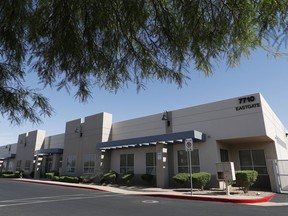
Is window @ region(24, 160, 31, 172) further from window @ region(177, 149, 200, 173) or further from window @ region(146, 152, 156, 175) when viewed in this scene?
window @ region(177, 149, 200, 173)

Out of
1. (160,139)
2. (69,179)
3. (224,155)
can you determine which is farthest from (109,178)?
(224,155)

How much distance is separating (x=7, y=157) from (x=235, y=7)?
49.0m

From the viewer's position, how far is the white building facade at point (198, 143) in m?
18.3

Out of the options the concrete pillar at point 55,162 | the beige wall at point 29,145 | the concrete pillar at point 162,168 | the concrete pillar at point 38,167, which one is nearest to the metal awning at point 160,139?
the concrete pillar at point 162,168

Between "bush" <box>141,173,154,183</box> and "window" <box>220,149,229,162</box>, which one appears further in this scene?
"bush" <box>141,173,154,183</box>

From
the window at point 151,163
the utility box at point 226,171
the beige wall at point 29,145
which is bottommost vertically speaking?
the utility box at point 226,171

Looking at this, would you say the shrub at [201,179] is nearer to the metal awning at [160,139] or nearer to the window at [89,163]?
the metal awning at [160,139]

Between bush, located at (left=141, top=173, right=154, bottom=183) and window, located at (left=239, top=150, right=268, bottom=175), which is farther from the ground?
window, located at (left=239, top=150, right=268, bottom=175)

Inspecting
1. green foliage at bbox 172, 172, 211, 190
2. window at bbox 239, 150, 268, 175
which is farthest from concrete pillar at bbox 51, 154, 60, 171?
window at bbox 239, 150, 268, 175

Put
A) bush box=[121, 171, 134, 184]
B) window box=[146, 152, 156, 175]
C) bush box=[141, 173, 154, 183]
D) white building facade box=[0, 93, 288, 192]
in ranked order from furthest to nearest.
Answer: window box=[146, 152, 156, 175], bush box=[121, 171, 134, 184], bush box=[141, 173, 154, 183], white building facade box=[0, 93, 288, 192]

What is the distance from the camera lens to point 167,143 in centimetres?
2166

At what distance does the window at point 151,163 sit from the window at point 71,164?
35.8 feet

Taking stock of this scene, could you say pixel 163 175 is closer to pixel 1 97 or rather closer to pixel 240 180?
pixel 240 180

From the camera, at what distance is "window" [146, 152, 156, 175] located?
22.4 meters
